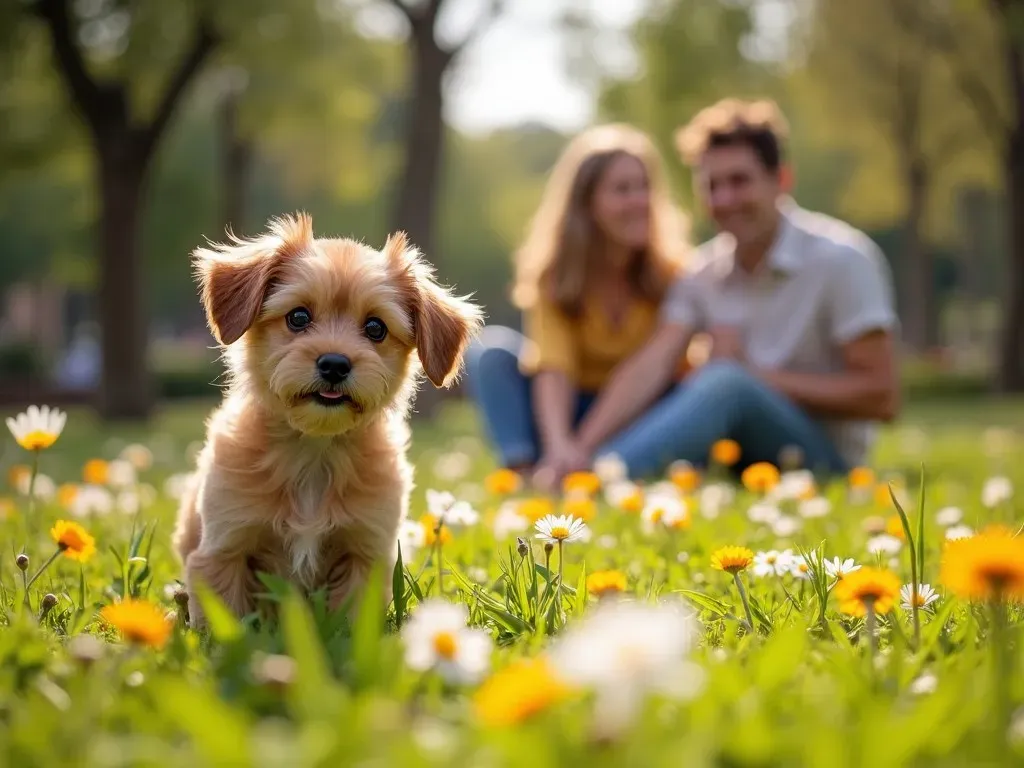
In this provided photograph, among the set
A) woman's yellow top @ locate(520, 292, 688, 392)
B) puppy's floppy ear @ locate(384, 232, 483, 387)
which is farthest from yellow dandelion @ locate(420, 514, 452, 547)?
woman's yellow top @ locate(520, 292, 688, 392)

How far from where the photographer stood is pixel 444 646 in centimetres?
165

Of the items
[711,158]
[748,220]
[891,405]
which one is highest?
[711,158]

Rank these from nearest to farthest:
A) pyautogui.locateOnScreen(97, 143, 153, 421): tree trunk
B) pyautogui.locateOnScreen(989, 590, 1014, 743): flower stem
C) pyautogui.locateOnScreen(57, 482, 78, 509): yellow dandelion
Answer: pyautogui.locateOnScreen(989, 590, 1014, 743): flower stem
pyautogui.locateOnScreen(57, 482, 78, 509): yellow dandelion
pyautogui.locateOnScreen(97, 143, 153, 421): tree trunk

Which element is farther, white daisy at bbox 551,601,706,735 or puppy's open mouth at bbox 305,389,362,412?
puppy's open mouth at bbox 305,389,362,412

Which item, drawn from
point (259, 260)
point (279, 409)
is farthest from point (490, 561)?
point (259, 260)

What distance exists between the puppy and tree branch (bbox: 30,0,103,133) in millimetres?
12212

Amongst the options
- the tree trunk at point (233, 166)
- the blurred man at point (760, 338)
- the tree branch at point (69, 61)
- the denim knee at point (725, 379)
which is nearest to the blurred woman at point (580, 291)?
the blurred man at point (760, 338)

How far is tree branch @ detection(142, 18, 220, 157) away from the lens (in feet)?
46.1

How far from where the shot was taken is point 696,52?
67.5 ft

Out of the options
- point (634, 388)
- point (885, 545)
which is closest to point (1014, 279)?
point (634, 388)

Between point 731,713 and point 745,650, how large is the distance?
58 cm

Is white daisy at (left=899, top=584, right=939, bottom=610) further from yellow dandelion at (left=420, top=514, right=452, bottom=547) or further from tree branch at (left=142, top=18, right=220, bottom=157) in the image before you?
tree branch at (left=142, top=18, right=220, bottom=157)

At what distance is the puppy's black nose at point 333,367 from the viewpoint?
275cm

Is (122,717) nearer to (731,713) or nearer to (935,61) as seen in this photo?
(731,713)
